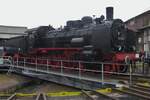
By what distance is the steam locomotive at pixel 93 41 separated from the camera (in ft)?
58.1

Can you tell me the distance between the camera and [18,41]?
3206 cm

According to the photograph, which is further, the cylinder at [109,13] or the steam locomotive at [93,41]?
the cylinder at [109,13]

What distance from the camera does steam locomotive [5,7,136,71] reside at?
17.7 metres

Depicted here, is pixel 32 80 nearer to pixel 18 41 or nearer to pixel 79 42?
pixel 79 42

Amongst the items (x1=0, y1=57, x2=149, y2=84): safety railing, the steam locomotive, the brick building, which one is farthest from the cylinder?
the brick building

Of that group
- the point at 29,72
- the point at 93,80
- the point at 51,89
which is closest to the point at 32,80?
the point at 29,72

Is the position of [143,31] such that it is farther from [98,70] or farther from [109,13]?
[98,70]

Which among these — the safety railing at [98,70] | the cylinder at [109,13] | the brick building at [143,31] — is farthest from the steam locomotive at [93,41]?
the brick building at [143,31]

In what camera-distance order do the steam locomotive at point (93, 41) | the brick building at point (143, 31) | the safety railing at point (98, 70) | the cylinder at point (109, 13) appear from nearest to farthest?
the safety railing at point (98, 70) → the steam locomotive at point (93, 41) → the cylinder at point (109, 13) → the brick building at point (143, 31)

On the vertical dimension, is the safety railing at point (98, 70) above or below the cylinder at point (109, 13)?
below

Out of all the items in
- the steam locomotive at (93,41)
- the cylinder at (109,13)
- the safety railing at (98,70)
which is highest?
the cylinder at (109,13)

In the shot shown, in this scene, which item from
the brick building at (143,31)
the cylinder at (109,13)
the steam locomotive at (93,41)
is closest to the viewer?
the steam locomotive at (93,41)

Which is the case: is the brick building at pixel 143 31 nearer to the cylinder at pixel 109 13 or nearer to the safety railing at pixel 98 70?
the cylinder at pixel 109 13

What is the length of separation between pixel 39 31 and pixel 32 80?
5.15 meters
